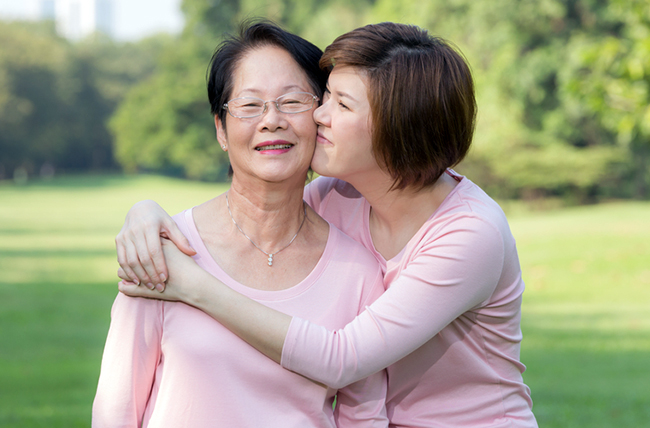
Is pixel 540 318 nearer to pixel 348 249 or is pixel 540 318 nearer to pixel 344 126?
pixel 348 249

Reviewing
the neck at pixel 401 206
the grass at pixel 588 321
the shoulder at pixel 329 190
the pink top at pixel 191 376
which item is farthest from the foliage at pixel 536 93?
the pink top at pixel 191 376

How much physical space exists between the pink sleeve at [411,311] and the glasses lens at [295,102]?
0.66 metres

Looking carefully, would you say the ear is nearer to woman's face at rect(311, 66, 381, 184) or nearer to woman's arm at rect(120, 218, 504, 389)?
woman's face at rect(311, 66, 381, 184)

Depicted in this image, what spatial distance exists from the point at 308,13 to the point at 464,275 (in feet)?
134

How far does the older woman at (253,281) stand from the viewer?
2.22m

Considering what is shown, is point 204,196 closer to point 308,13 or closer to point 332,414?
point 308,13

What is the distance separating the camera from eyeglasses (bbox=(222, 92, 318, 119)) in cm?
238

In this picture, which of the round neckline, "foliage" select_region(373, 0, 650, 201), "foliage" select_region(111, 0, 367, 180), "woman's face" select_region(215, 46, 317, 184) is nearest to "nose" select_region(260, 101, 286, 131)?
"woman's face" select_region(215, 46, 317, 184)

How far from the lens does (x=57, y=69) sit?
59281 millimetres

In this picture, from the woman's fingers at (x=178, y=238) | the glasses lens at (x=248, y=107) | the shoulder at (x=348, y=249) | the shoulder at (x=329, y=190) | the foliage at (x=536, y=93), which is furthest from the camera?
the foliage at (x=536, y=93)

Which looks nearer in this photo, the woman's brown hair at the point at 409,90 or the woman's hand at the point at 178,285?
the woman's hand at the point at 178,285

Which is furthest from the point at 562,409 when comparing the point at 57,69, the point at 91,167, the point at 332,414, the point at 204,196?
the point at 91,167

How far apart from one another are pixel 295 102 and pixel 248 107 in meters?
0.17

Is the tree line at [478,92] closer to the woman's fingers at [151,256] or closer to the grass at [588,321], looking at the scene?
the woman's fingers at [151,256]
